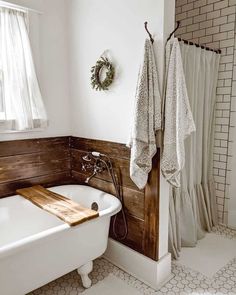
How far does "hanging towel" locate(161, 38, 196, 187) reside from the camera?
5.59 ft

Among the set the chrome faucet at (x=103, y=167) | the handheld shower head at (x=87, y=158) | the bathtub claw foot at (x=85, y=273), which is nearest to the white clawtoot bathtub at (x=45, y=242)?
the bathtub claw foot at (x=85, y=273)

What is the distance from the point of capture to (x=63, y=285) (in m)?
1.96

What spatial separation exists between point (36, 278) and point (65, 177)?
3.90 ft

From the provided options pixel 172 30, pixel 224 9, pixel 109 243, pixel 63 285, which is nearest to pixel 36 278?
pixel 63 285

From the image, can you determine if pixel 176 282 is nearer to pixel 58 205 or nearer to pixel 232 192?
pixel 58 205

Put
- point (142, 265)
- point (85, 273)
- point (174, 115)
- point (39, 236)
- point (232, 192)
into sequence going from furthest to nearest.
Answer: point (232, 192) < point (142, 265) < point (85, 273) < point (174, 115) < point (39, 236)

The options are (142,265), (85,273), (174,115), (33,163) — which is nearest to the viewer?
(174,115)

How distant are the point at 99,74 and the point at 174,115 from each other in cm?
83

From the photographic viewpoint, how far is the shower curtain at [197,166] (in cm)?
230

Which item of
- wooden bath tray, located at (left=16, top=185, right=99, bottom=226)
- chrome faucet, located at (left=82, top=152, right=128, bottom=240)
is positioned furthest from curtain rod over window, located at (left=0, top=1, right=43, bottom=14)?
wooden bath tray, located at (left=16, top=185, right=99, bottom=226)

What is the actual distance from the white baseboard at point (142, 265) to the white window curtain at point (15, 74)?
1375mm

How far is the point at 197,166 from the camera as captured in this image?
2.64 metres

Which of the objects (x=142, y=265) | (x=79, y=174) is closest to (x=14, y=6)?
(x=79, y=174)

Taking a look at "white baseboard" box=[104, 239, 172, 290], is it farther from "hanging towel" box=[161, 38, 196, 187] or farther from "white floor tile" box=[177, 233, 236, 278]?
"hanging towel" box=[161, 38, 196, 187]
